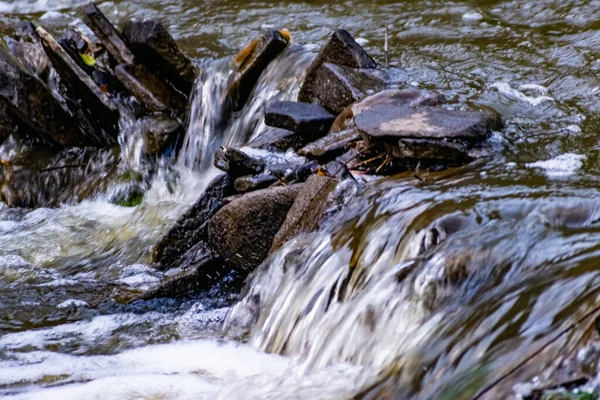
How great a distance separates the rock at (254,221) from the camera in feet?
15.4

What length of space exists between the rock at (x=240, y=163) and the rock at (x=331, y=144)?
298mm

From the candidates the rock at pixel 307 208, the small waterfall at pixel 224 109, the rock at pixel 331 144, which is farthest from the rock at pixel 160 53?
the rock at pixel 307 208

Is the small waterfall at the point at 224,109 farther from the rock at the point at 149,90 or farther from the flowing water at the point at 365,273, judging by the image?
the rock at the point at 149,90

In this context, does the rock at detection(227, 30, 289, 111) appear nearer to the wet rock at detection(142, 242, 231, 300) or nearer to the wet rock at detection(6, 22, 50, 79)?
the wet rock at detection(6, 22, 50, 79)

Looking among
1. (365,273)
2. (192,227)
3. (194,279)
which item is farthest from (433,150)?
(192,227)

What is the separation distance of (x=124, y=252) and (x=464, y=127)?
2.58m

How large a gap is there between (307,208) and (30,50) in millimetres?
4153

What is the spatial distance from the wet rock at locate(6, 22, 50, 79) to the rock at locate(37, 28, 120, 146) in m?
0.24

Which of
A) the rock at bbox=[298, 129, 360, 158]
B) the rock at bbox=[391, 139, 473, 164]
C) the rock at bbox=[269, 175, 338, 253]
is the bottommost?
the rock at bbox=[269, 175, 338, 253]

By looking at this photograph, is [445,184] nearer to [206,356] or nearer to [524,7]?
[206,356]

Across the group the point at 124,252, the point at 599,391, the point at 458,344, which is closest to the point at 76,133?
the point at 124,252

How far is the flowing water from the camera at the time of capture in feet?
9.60

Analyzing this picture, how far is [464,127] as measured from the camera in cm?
450

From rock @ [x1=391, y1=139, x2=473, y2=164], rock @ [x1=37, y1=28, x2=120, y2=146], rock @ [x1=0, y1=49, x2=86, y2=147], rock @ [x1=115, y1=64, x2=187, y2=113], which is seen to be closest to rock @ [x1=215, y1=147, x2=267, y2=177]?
rock @ [x1=391, y1=139, x2=473, y2=164]
